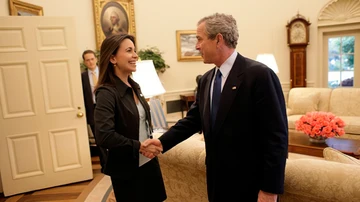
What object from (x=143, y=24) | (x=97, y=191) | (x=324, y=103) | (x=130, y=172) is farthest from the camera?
(x=143, y=24)

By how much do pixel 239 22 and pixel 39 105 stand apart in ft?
17.0

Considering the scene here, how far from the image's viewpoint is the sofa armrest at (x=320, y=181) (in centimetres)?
119

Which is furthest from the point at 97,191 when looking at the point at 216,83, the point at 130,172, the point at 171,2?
the point at 171,2

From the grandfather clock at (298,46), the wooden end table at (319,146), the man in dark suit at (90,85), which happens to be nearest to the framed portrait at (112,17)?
the man in dark suit at (90,85)

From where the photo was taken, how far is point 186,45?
6.59m

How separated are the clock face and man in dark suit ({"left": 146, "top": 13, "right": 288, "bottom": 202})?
578 cm

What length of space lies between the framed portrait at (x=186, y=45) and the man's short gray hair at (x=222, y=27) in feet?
17.4

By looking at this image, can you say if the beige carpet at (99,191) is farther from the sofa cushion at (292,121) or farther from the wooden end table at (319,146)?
the sofa cushion at (292,121)

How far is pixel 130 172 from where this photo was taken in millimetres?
1396

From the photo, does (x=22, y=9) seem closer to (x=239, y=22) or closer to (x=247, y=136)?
(x=247, y=136)

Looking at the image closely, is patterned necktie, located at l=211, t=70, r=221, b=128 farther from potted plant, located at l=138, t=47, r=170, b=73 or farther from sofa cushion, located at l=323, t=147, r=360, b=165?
potted plant, located at l=138, t=47, r=170, b=73

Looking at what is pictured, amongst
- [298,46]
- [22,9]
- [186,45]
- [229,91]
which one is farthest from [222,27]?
[298,46]

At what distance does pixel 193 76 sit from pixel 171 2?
5.93ft

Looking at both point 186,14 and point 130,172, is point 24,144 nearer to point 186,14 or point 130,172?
point 130,172
